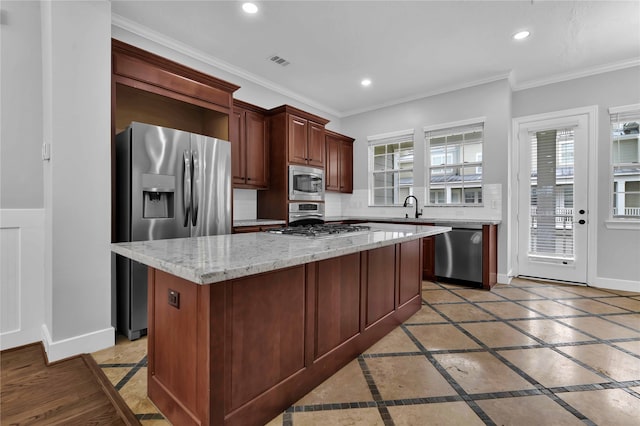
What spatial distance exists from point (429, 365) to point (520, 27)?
342 centimetres

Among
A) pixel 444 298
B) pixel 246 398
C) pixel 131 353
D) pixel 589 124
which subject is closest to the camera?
pixel 246 398

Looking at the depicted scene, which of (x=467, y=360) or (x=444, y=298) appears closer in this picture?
(x=467, y=360)

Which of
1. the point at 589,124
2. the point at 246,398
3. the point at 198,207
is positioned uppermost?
the point at 589,124

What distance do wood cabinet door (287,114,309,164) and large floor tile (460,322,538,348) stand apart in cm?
290

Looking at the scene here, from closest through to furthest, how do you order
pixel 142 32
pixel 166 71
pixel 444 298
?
pixel 166 71 → pixel 142 32 → pixel 444 298

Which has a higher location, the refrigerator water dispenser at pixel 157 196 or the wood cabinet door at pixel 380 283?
the refrigerator water dispenser at pixel 157 196

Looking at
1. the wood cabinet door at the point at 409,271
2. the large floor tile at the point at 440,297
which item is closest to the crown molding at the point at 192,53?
the wood cabinet door at the point at 409,271

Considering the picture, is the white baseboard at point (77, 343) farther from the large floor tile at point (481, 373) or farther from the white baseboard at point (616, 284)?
the white baseboard at point (616, 284)

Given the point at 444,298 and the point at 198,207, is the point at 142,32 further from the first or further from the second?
the point at 444,298

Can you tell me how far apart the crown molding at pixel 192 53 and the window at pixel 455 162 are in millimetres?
2338

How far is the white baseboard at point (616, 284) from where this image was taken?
370 cm

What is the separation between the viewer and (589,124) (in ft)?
12.9

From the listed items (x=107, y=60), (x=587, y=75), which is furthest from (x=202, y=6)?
(x=587, y=75)

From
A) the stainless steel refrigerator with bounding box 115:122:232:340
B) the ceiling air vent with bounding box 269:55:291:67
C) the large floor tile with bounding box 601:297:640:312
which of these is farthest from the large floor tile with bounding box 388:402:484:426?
the ceiling air vent with bounding box 269:55:291:67
